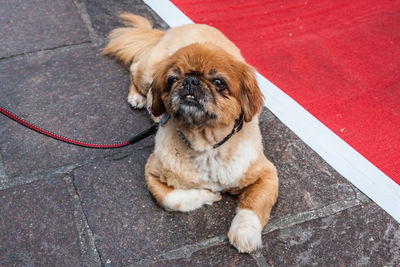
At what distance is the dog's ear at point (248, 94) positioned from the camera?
7.39 feet

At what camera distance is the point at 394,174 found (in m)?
2.76

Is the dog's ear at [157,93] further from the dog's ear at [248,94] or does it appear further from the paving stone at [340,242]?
the paving stone at [340,242]

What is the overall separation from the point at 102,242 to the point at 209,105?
1002 millimetres

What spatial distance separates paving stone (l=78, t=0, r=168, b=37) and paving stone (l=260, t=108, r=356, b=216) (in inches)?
72.6

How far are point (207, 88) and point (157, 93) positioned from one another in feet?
1.24

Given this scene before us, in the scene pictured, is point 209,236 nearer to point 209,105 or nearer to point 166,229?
point 166,229

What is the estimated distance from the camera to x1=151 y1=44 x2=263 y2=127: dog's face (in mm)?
2131

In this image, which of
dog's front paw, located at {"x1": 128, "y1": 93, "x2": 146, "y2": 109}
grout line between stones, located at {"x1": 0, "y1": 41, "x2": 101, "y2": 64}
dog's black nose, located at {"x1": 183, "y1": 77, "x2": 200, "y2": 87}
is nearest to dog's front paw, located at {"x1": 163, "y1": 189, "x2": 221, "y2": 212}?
dog's black nose, located at {"x1": 183, "y1": 77, "x2": 200, "y2": 87}

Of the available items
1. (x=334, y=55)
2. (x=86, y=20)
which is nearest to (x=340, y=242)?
(x=334, y=55)

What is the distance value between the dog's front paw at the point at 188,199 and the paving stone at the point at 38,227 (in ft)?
1.88

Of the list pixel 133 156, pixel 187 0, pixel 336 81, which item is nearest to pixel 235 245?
pixel 133 156

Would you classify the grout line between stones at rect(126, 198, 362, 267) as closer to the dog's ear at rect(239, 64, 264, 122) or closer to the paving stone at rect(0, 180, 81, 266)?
the paving stone at rect(0, 180, 81, 266)

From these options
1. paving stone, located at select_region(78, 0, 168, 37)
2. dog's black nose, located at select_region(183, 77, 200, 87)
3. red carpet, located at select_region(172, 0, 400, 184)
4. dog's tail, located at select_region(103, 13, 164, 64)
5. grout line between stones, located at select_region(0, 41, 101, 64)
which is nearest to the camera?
dog's black nose, located at select_region(183, 77, 200, 87)

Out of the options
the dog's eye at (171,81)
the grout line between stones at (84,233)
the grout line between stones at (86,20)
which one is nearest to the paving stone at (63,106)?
the grout line between stones at (86,20)
